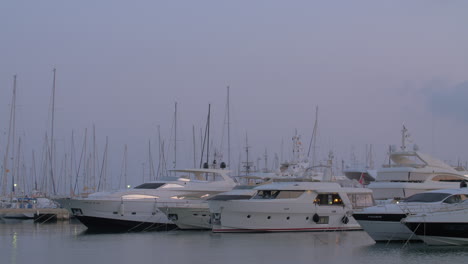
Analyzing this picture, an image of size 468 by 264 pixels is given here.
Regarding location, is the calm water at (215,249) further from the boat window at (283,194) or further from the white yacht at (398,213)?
the boat window at (283,194)

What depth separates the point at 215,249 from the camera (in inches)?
1131

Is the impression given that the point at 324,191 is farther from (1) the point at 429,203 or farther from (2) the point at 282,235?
(1) the point at 429,203

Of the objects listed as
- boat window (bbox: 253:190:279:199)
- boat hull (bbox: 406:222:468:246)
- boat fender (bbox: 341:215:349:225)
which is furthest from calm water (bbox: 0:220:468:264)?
boat window (bbox: 253:190:279:199)

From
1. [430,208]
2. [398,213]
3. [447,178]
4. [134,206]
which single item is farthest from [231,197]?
[447,178]

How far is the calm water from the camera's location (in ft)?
83.0

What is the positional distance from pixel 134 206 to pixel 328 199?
1083cm

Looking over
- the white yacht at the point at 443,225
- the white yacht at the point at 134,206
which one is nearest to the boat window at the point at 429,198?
the white yacht at the point at 443,225

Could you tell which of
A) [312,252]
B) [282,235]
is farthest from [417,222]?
[282,235]

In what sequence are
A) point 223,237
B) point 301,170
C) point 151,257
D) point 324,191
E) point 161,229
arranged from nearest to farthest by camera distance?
1. point 151,257
2. point 223,237
3. point 324,191
4. point 161,229
5. point 301,170

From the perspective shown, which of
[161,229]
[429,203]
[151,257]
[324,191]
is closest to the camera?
[151,257]

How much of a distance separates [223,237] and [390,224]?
827 centimetres

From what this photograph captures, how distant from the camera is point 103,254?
1075 inches

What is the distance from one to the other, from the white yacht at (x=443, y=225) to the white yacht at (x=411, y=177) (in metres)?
12.9

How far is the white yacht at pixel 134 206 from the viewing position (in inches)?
1566
